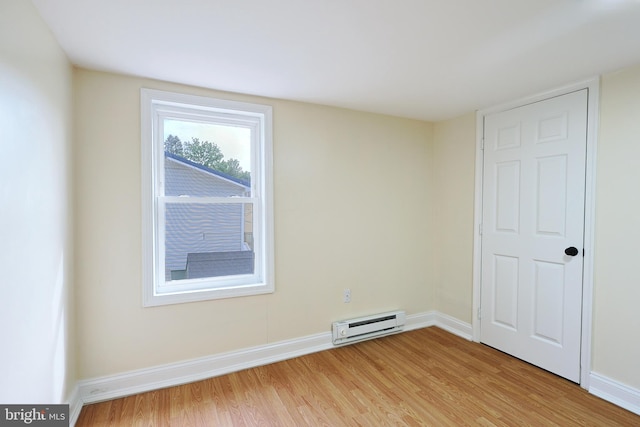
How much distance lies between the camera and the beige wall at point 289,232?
6.81 feet

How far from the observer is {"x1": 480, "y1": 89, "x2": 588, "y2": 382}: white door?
2.28 metres

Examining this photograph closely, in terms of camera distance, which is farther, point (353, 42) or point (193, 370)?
point (193, 370)

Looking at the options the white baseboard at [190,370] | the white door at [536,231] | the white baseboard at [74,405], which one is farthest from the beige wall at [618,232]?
the white baseboard at [74,405]

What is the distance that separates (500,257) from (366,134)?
169cm

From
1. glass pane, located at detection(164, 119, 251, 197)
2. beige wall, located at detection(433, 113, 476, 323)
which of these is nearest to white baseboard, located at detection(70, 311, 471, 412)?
beige wall, located at detection(433, 113, 476, 323)

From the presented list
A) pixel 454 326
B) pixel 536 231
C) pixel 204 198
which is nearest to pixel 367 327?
pixel 454 326

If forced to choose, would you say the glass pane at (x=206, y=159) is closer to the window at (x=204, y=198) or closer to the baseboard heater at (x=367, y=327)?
the window at (x=204, y=198)

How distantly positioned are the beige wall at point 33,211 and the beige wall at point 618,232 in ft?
10.8

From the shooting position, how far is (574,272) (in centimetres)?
229

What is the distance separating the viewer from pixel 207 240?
8.16 feet

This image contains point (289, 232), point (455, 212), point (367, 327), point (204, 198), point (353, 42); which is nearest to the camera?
point (353, 42)

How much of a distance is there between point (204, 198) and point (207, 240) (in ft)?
1.12

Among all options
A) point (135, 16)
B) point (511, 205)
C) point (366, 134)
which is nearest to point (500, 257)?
point (511, 205)

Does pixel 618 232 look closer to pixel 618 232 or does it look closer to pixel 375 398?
pixel 618 232
